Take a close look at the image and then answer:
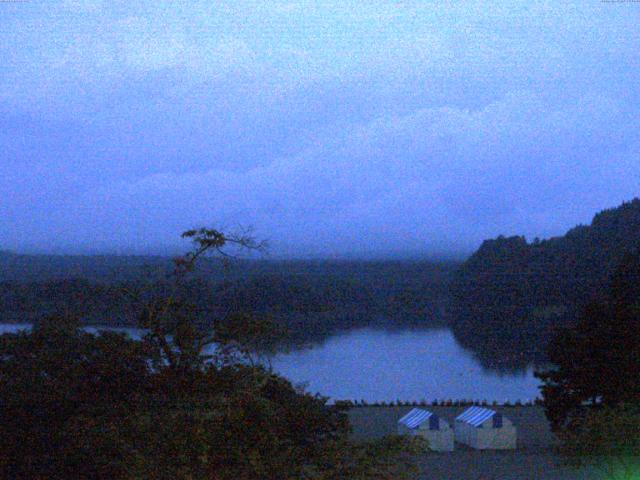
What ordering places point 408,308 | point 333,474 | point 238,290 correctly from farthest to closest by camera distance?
point 408,308
point 238,290
point 333,474

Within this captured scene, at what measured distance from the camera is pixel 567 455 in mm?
6098

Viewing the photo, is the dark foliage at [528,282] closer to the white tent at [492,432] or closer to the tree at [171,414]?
the white tent at [492,432]

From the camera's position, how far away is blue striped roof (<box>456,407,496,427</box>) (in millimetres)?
13055

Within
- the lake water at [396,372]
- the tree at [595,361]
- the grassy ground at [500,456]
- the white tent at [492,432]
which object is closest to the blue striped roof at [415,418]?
the grassy ground at [500,456]

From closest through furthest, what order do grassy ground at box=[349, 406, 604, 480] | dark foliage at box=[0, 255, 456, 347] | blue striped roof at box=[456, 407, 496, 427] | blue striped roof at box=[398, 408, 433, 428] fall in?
dark foliage at box=[0, 255, 456, 347] → grassy ground at box=[349, 406, 604, 480] → blue striped roof at box=[456, 407, 496, 427] → blue striped roof at box=[398, 408, 433, 428]

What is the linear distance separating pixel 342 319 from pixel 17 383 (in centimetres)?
2405

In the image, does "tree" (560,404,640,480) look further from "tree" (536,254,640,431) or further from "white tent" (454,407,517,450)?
"white tent" (454,407,517,450)

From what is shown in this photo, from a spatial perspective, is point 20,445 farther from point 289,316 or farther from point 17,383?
point 289,316

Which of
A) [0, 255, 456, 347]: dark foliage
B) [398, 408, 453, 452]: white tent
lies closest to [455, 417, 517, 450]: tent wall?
[398, 408, 453, 452]: white tent

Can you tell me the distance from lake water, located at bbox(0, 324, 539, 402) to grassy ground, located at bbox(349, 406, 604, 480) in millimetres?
2025

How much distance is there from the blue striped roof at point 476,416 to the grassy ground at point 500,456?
17.1 inches

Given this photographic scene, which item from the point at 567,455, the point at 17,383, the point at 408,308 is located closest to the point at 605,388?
the point at 567,455

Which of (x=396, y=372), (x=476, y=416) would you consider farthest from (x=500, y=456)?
(x=396, y=372)

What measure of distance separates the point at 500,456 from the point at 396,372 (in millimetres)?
12232
